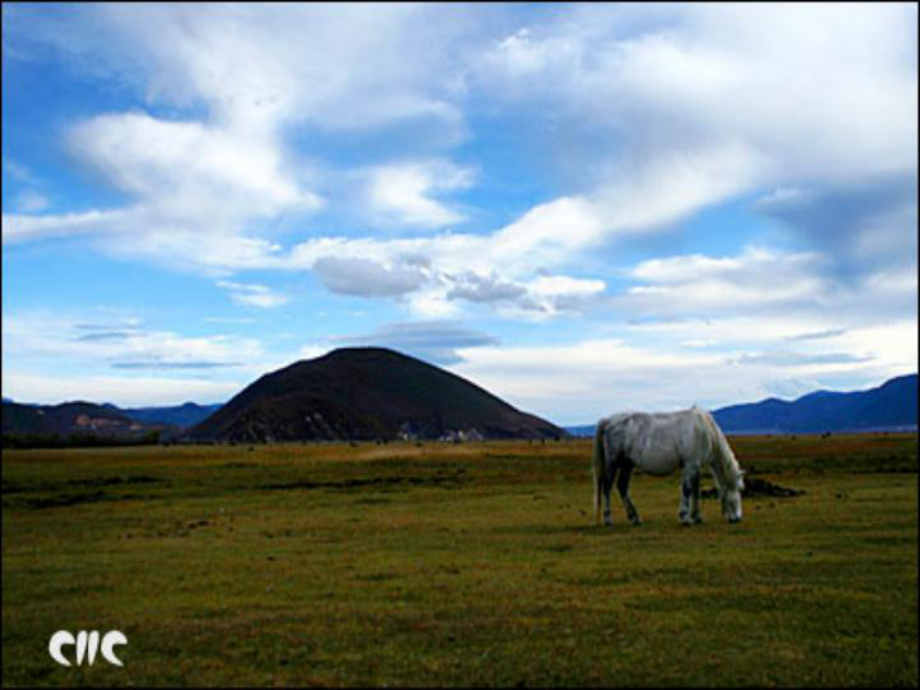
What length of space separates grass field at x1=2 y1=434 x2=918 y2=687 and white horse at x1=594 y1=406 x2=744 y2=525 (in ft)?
3.52

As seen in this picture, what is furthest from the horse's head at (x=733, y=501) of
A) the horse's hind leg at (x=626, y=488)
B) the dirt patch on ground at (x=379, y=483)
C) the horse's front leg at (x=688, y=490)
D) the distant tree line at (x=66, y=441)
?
the distant tree line at (x=66, y=441)

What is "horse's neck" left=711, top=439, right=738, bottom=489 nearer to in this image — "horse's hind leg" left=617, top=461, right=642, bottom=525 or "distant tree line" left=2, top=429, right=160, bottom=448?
"horse's hind leg" left=617, top=461, right=642, bottom=525

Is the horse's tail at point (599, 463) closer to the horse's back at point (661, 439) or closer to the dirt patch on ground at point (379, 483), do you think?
the horse's back at point (661, 439)

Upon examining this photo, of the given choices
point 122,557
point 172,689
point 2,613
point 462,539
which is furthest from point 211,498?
point 172,689

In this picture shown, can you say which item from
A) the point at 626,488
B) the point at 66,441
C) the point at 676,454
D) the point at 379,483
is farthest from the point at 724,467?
the point at 66,441

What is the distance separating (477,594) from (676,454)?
11369 millimetres

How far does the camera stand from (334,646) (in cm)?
1170

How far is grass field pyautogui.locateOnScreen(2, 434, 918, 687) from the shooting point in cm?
1066

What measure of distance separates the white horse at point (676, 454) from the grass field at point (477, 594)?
3.52ft

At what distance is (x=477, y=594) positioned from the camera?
1490 cm

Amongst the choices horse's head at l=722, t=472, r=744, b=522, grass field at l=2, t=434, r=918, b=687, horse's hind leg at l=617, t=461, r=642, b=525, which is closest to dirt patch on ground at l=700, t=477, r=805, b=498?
grass field at l=2, t=434, r=918, b=687

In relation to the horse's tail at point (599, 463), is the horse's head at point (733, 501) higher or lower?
lower

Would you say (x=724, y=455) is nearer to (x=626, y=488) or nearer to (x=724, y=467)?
(x=724, y=467)

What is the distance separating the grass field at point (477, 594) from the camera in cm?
1066
